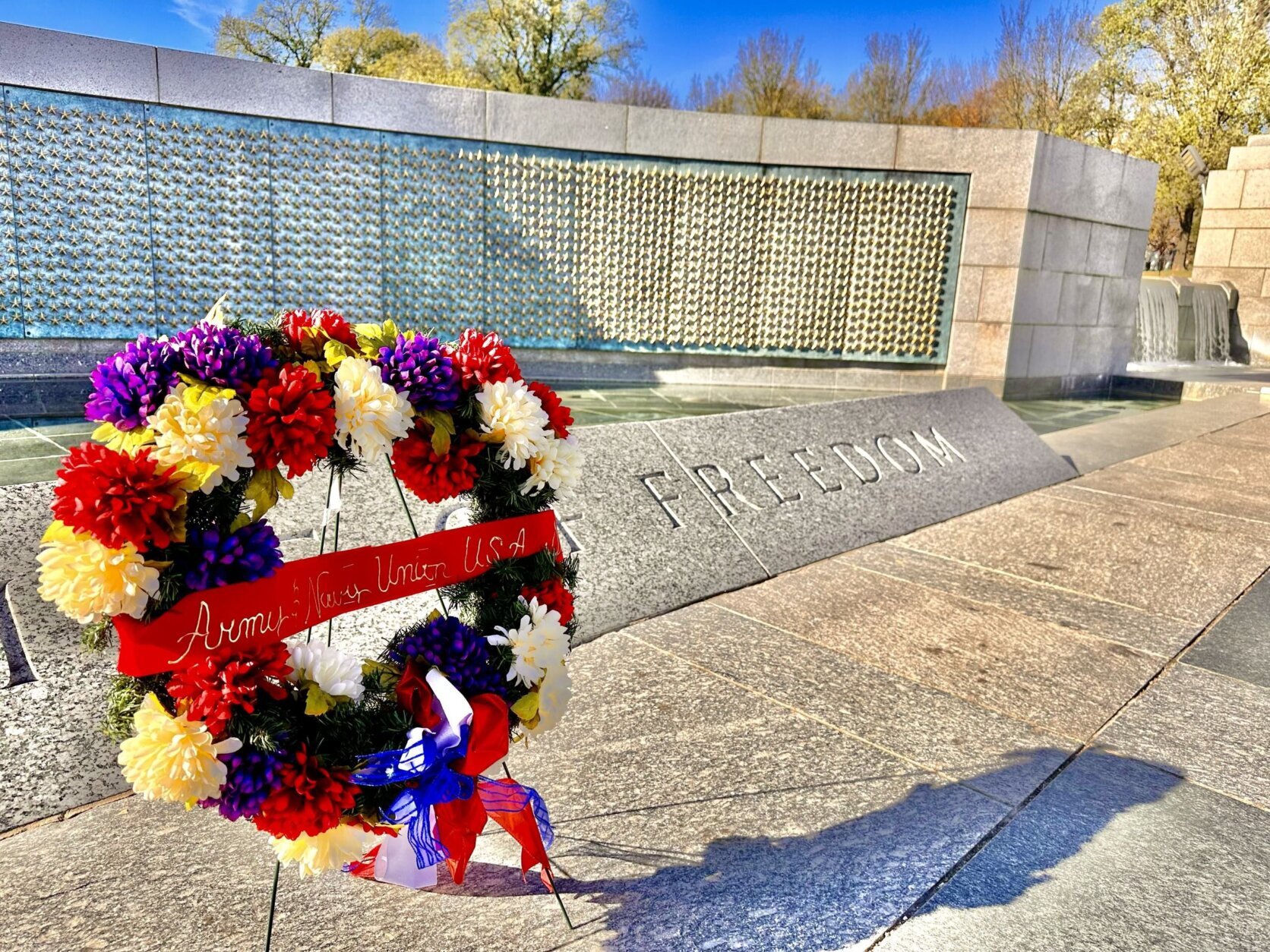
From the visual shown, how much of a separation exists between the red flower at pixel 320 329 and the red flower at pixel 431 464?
0.20 metres

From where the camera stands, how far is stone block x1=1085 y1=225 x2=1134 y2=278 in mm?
10930

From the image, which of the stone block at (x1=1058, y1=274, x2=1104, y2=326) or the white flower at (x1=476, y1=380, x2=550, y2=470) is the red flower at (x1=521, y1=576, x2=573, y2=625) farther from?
the stone block at (x1=1058, y1=274, x2=1104, y2=326)

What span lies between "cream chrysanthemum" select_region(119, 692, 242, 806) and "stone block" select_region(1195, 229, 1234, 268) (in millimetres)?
20703

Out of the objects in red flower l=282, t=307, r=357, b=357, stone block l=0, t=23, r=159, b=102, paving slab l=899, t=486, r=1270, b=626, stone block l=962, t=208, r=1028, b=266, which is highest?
stone block l=0, t=23, r=159, b=102

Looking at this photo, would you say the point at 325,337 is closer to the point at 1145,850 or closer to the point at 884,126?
the point at 1145,850

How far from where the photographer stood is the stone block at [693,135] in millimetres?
9211

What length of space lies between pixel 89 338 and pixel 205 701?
7396mm

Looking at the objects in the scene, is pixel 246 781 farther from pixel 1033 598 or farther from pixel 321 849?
pixel 1033 598

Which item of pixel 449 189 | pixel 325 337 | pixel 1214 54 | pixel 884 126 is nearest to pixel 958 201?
pixel 884 126

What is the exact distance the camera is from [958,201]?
983 centimetres

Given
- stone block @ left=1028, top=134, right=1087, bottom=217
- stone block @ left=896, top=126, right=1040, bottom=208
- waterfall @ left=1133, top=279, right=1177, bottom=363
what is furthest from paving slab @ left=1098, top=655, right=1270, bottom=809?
waterfall @ left=1133, top=279, right=1177, bottom=363

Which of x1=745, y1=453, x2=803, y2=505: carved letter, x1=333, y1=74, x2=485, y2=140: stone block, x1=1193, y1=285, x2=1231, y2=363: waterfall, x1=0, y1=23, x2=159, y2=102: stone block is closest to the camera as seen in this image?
x1=745, y1=453, x2=803, y2=505: carved letter

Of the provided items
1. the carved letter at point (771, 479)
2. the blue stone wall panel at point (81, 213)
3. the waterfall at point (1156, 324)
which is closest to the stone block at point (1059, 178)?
the waterfall at point (1156, 324)

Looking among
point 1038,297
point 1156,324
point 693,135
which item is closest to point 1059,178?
point 1038,297
